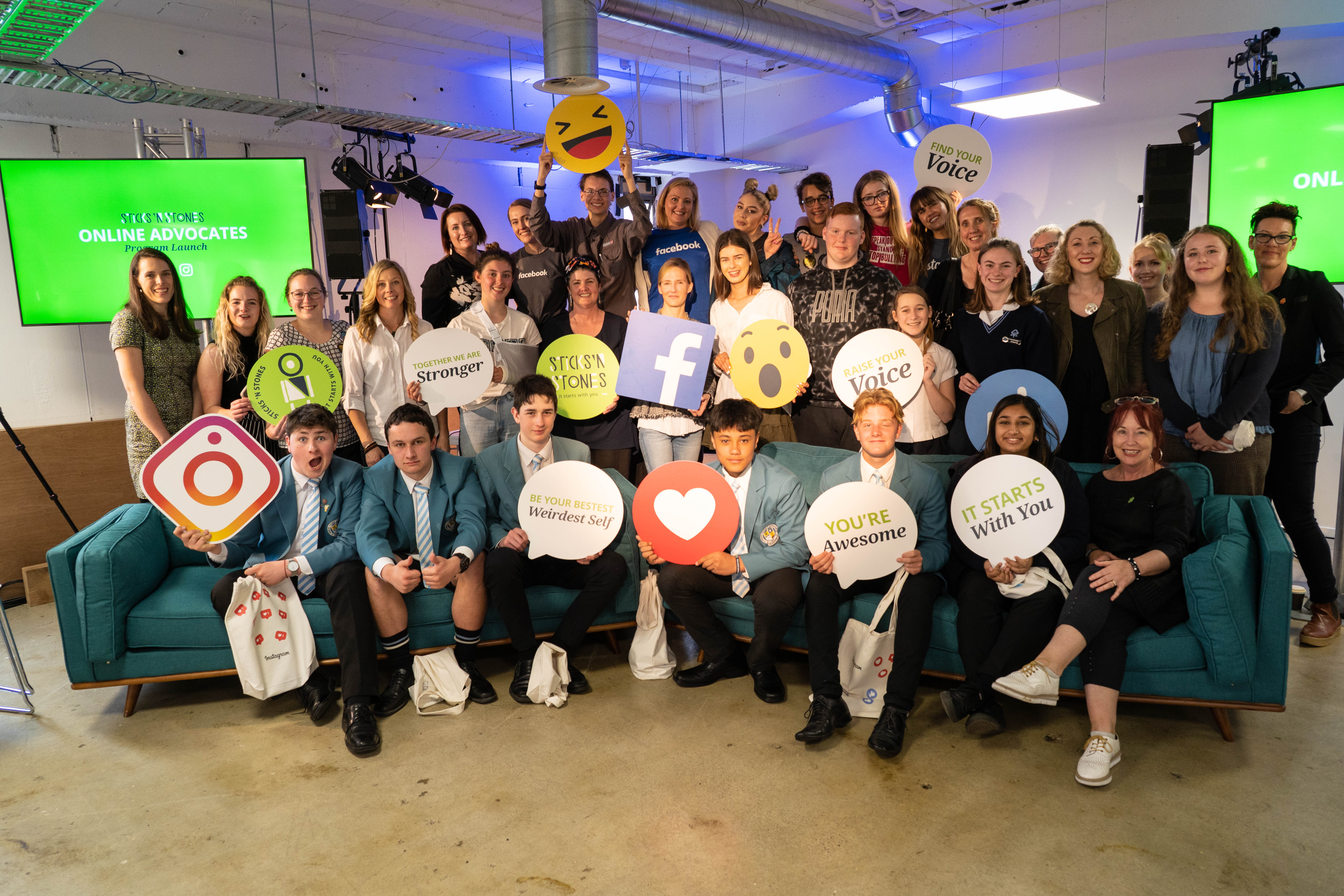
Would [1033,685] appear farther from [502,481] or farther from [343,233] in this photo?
[343,233]

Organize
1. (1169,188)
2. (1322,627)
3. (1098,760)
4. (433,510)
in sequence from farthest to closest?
(1169,188) < (1322,627) < (433,510) < (1098,760)

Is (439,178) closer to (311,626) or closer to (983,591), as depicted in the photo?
(311,626)

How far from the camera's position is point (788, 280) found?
4.42 metres

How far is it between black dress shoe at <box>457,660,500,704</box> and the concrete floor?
0.03 m

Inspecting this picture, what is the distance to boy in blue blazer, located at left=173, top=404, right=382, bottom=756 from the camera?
10.2ft

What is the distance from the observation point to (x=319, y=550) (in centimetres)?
320

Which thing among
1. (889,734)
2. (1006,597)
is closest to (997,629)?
(1006,597)

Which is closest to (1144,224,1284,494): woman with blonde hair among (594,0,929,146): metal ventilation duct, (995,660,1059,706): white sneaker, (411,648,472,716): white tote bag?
(995,660,1059,706): white sneaker

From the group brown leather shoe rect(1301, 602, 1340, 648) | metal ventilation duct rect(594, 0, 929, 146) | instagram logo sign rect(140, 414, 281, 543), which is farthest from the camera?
metal ventilation duct rect(594, 0, 929, 146)

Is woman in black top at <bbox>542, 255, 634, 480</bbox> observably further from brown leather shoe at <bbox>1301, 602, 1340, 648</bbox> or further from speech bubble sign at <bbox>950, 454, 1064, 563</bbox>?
brown leather shoe at <bbox>1301, 602, 1340, 648</bbox>

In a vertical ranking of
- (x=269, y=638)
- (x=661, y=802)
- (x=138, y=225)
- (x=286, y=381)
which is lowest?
(x=661, y=802)

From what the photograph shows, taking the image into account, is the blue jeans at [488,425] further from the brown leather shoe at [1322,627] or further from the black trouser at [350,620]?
the brown leather shoe at [1322,627]

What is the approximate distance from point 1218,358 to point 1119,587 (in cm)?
121

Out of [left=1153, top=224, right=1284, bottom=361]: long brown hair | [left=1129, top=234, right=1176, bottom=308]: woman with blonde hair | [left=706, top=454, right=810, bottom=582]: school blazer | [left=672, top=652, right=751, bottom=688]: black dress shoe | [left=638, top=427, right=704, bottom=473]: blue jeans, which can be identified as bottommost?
[left=672, top=652, right=751, bottom=688]: black dress shoe
